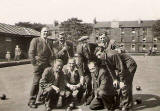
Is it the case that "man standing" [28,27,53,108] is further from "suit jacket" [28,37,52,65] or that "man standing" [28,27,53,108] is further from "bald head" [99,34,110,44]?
"bald head" [99,34,110,44]

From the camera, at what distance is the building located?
6931 cm

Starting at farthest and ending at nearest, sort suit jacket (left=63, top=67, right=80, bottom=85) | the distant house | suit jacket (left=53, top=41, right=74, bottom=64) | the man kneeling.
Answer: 1. the distant house
2. suit jacket (left=53, top=41, right=74, bottom=64)
3. suit jacket (left=63, top=67, right=80, bottom=85)
4. the man kneeling

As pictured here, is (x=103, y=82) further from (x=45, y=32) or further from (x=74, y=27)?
(x=74, y=27)

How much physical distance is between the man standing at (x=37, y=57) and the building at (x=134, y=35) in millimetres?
62079

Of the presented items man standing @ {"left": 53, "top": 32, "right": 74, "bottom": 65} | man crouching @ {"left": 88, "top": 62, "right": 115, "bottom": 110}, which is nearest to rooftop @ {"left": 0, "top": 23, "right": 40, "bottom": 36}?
man standing @ {"left": 53, "top": 32, "right": 74, "bottom": 65}

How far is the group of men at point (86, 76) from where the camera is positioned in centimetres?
641

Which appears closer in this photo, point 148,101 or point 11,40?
point 148,101

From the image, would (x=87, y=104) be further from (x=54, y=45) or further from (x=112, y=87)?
(x=54, y=45)

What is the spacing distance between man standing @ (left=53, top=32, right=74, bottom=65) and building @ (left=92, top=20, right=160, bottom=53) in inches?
2406

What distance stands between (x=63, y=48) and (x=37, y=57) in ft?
3.50

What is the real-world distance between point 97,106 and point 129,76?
3.80 feet

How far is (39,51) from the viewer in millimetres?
7285

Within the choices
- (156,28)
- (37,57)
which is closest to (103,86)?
(37,57)

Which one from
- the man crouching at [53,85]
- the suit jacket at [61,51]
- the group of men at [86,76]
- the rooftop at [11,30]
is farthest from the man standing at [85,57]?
the rooftop at [11,30]
